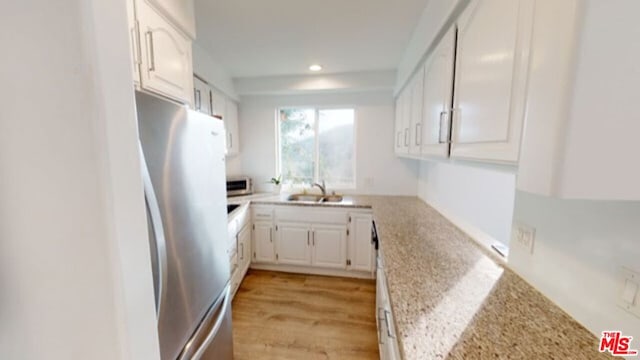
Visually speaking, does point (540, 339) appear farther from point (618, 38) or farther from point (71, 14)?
point (71, 14)

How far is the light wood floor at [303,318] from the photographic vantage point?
72.7 inches

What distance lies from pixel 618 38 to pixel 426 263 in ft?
3.51

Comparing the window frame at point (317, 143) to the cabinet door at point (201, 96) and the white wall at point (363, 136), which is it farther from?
→ the cabinet door at point (201, 96)

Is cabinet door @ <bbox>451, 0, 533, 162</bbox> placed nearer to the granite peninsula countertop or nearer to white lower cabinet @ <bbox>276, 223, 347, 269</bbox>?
the granite peninsula countertop

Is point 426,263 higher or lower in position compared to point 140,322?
lower

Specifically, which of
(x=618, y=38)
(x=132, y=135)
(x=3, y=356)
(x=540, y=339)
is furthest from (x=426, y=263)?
(x=3, y=356)

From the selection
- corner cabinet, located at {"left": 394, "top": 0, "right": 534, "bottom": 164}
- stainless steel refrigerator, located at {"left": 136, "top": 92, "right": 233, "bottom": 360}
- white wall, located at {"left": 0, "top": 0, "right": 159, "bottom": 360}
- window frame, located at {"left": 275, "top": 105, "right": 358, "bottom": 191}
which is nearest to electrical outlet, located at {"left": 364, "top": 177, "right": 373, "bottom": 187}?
window frame, located at {"left": 275, "top": 105, "right": 358, "bottom": 191}

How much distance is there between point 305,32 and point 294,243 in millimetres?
2070

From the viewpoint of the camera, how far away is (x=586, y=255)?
0.82m

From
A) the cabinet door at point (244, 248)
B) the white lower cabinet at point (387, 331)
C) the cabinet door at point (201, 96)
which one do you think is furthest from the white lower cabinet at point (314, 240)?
the white lower cabinet at point (387, 331)

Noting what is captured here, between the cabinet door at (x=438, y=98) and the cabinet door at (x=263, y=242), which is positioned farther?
the cabinet door at (x=263, y=242)

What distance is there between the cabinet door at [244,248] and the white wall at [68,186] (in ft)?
6.87

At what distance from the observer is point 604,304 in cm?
76

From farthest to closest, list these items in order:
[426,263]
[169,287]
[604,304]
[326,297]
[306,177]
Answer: [306,177]
[326,297]
[426,263]
[169,287]
[604,304]
